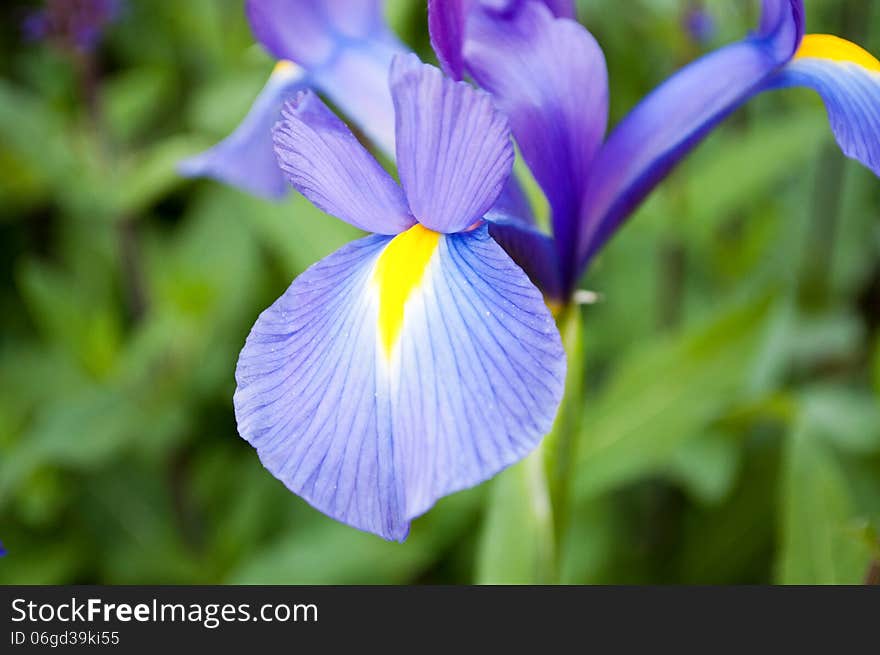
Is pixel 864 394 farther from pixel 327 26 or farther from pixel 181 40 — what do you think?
pixel 181 40

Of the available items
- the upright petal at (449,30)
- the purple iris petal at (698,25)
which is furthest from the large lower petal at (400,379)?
the purple iris petal at (698,25)

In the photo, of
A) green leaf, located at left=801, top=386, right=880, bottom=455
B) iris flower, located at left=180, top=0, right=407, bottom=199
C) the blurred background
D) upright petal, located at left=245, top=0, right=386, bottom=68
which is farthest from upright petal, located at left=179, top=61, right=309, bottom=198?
green leaf, located at left=801, top=386, right=880, bottom=455

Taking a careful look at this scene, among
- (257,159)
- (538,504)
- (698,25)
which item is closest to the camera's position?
(538,504)

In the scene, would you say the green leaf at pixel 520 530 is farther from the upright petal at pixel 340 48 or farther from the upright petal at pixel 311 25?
the upright petal at pixel 311 25

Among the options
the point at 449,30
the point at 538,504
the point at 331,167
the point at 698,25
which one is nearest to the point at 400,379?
the point at 331,167

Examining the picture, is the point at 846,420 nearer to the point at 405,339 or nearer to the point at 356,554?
the point at 356,554

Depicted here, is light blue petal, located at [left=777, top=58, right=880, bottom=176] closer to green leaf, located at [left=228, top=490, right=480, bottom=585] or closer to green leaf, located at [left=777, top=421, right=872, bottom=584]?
green leaf, located at [left=777, top=421, right=872, bottom=584]
